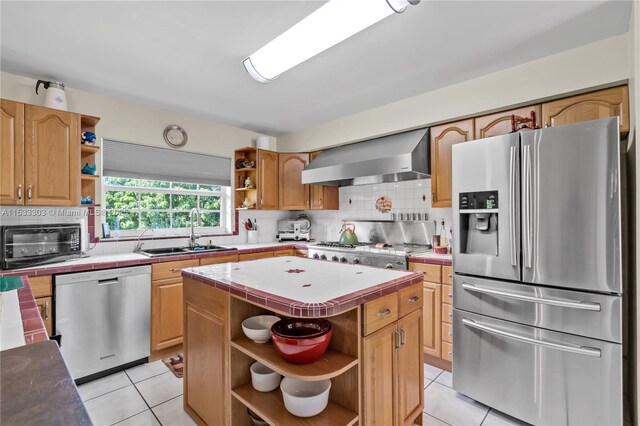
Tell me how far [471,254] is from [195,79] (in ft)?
8.47

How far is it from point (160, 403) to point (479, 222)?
2513 millimetres

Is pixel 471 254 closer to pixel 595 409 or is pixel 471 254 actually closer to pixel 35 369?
pixel 595 409

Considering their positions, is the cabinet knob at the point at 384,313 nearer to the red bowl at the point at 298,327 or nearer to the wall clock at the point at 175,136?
the red bowl at the point at 298,327

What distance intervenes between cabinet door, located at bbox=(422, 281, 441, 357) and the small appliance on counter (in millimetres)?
2061

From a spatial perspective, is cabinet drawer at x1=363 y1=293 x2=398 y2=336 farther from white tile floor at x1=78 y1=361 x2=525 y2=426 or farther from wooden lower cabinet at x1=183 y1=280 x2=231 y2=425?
white tile floor at x1=78 y1=361 x2=525 y2=426

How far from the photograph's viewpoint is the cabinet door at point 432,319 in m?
2.57

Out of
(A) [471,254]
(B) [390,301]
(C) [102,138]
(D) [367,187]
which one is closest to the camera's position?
(B) [390,301]

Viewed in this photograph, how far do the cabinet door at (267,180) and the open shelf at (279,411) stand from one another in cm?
260

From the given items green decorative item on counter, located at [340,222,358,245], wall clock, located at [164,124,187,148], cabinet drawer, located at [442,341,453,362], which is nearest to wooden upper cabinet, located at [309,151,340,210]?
green decorative item on counter, located at [340,222,358,245]

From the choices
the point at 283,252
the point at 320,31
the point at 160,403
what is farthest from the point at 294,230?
the point at 320,31

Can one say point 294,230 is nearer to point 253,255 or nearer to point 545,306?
point 253,255

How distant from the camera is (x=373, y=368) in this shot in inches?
53.4

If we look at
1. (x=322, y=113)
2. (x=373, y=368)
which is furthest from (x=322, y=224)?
(x=373, y=368)

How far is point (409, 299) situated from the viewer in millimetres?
1642
